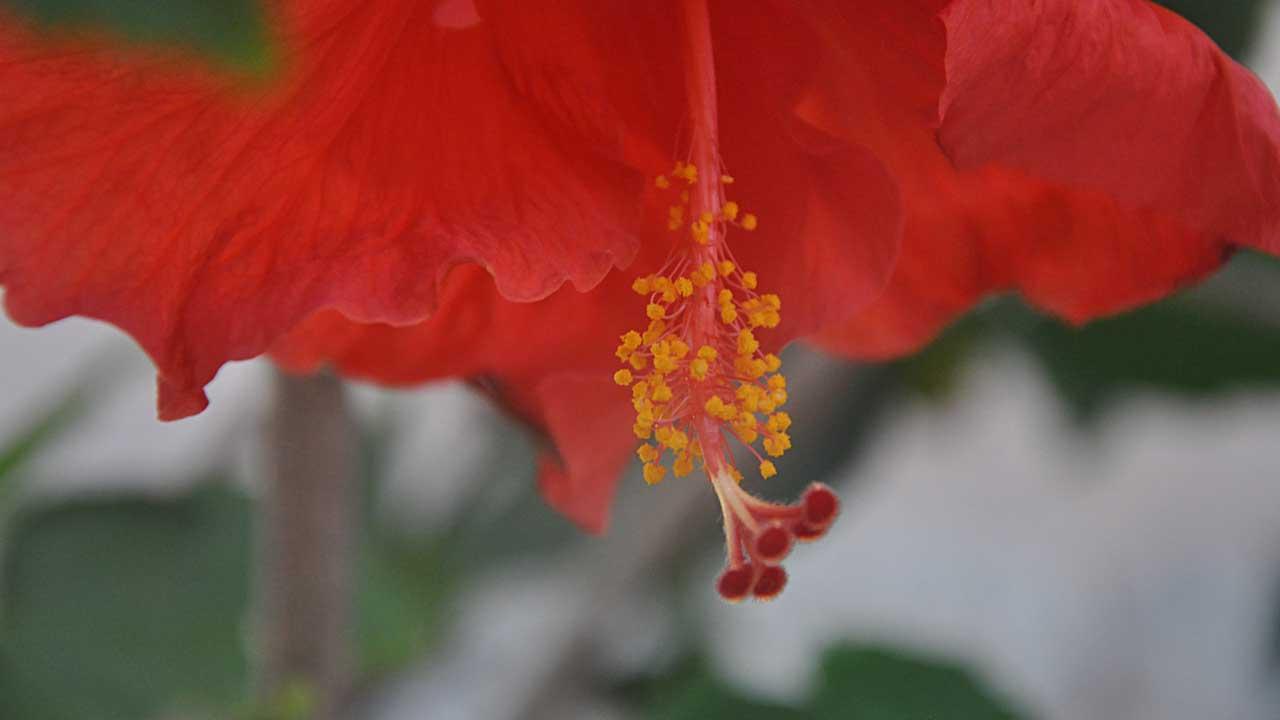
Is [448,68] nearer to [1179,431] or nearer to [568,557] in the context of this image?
[568,557]

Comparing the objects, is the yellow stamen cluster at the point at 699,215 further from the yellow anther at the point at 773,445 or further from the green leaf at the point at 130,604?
the green leaf at the point at 130,604

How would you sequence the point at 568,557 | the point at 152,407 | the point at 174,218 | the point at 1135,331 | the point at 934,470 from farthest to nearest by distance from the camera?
the point at 934,470 → the point at 152,407 → the point at 568,557 → the point at 1135,331 → the point at 174,218

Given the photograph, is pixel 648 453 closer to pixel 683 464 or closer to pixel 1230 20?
pixel 683 464

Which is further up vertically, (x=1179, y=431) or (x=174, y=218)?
(x=174, y=218)

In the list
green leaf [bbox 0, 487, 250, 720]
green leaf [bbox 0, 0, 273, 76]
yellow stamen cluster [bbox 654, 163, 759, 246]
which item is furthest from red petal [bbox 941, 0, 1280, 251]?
green leaf [bbox 0, 487, 250, 720]

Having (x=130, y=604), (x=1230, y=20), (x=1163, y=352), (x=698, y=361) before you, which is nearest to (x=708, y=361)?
(x=698, y=361)

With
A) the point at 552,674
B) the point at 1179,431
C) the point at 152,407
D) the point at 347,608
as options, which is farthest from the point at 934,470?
the point at 347,608

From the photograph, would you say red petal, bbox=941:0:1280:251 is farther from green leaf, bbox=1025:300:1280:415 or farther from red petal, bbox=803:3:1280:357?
green leaf, bbox=1025:300:1280:415

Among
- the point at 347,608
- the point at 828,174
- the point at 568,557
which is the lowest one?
the point at 568,557
